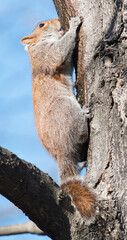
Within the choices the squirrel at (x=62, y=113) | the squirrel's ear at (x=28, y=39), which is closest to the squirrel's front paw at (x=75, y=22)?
the squirrel at (x=62, y=113)

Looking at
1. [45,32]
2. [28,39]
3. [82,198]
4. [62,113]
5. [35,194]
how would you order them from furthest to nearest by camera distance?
[28,39] → [45,32] → [62,113] → [82,198] → [35,194]

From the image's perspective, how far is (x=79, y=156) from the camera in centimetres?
406

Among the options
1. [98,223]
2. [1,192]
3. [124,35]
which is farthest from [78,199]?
[124,35]

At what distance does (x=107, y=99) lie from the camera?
3504 millimetres

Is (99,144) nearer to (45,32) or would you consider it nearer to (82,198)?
(82,198)

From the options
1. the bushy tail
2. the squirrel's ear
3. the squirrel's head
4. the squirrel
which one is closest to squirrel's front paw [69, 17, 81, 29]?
the squirrel

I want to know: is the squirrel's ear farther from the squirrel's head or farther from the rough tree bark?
the rough tree bark

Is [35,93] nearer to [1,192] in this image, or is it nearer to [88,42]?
[88,42]

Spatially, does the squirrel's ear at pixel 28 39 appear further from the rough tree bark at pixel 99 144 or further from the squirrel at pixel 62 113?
the rough tree bark at pixel 99 144

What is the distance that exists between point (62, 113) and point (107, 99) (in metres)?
0.99

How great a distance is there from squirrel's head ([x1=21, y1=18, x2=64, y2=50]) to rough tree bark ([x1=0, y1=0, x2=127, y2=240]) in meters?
1.59

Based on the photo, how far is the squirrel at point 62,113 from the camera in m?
3.46

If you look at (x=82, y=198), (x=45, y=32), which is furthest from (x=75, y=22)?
(x=82, y=198)

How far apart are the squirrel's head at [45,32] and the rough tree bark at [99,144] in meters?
1.59
